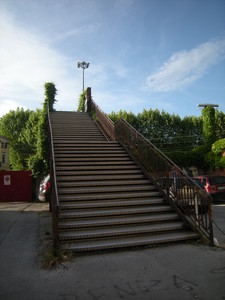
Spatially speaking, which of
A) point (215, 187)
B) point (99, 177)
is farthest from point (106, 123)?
point (215, 187)

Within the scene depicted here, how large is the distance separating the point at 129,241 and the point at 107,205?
1239 millimetres

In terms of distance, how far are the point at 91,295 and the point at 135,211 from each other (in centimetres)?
276

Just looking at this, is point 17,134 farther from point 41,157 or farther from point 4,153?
point 41,157

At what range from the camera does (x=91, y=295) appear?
2.94 metres

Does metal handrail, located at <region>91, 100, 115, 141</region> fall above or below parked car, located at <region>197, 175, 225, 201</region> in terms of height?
above

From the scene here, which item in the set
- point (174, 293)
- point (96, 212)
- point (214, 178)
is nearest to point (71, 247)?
point (96, 212)

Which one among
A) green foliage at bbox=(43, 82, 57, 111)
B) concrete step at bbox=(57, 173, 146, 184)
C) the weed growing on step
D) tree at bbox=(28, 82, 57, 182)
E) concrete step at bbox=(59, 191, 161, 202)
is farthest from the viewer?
green foliage at bbox=(43, 82, 57, 111)

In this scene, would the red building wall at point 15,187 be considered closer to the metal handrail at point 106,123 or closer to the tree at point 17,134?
the metal handrail at point 106,123

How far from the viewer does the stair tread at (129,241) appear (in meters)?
4.40

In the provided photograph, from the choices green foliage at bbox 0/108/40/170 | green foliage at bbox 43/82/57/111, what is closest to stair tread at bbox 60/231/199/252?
green foliage at bbox 43/82/57/111

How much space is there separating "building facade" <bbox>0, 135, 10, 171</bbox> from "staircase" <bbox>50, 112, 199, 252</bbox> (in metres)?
28.9

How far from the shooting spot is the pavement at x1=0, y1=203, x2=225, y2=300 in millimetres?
2980

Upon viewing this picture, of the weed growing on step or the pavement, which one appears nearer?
the pavement

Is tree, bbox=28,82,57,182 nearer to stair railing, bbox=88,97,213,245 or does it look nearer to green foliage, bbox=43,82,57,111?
green foliage, bbox=43,82,57,111
